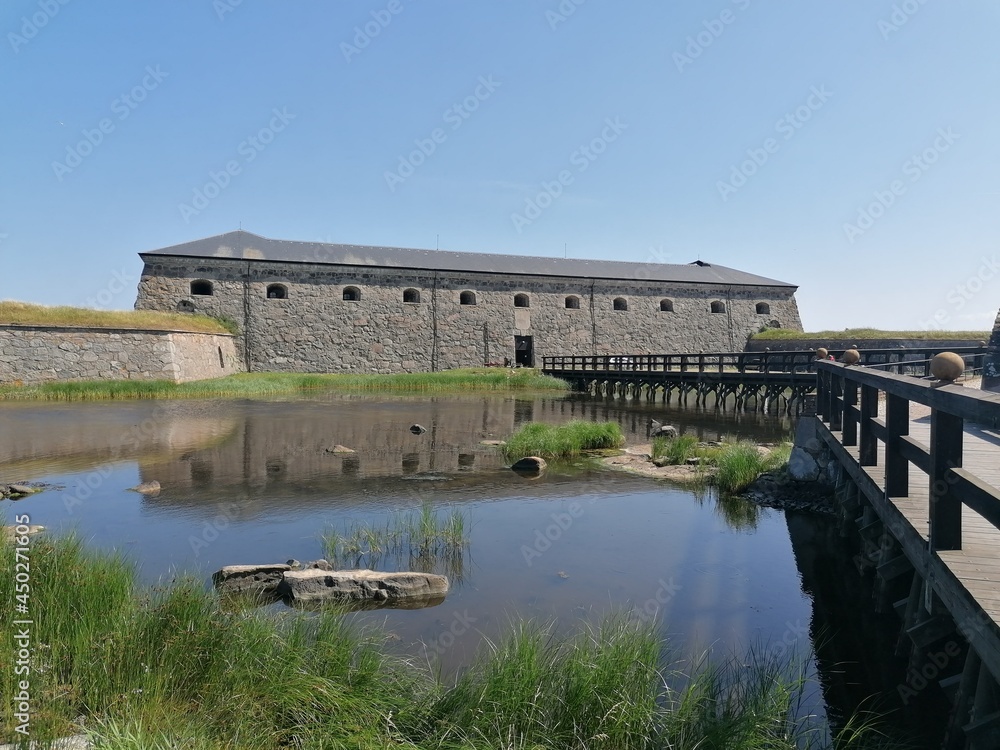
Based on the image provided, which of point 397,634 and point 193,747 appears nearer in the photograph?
point 193,747

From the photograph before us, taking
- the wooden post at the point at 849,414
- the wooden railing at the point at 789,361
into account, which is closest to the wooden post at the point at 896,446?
the wooden post at the point at 849,414

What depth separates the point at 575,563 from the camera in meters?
5.55

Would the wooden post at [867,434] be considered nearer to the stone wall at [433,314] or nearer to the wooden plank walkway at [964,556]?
the wooden plank walkway at [964,556]

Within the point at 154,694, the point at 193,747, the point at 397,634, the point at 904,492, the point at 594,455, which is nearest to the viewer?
the point at 193,747

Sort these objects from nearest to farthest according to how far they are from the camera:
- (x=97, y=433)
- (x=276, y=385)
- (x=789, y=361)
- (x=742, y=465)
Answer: (x=742, y=465), (x=97, y=433), (x=789, y=361), (x=276, y=385)

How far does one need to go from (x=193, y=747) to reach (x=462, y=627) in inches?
84.4

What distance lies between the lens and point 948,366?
3.06m

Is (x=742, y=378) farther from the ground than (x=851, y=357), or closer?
closer

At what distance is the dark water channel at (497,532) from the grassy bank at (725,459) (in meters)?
0.59

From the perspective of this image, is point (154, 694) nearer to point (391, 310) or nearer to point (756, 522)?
point (756, 522)

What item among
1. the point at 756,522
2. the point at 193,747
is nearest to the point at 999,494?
the point at 193,747

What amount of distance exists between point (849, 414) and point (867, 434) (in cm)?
115

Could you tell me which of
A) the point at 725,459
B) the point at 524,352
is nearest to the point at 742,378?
the point at 725,459

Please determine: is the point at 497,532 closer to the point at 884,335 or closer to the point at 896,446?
the point at 896,446
